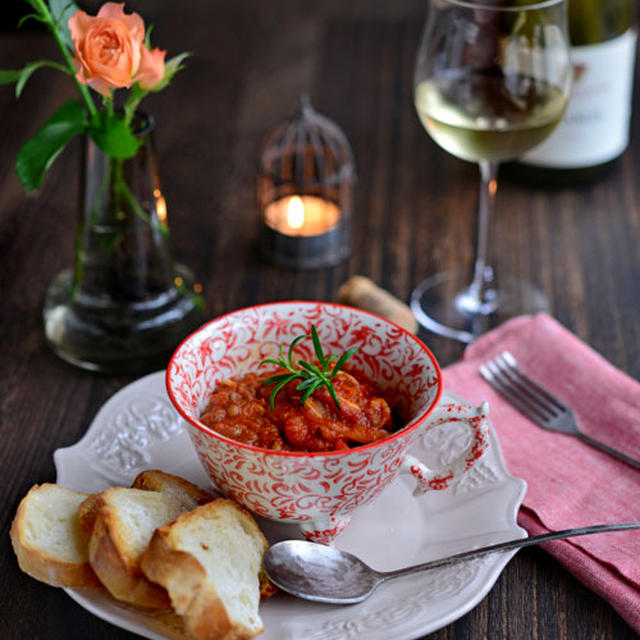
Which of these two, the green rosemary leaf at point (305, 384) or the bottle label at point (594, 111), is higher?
the green rosemary leaf at point (305, 384)

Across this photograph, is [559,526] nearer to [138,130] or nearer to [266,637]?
[266,637]

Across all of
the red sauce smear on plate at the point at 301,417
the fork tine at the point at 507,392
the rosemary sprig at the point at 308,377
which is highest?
the rosemary sprig at the point at 308,377

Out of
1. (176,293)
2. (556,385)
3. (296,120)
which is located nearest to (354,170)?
(296,120)

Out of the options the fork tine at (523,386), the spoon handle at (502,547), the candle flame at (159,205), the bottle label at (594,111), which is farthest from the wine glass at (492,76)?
the spoon handle at (502,547)

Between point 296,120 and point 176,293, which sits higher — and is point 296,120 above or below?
above

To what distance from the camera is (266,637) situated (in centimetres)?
102

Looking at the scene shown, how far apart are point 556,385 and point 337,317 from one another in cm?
43

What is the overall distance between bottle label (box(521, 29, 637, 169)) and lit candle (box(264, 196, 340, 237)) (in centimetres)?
43

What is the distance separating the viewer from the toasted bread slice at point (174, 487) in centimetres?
117

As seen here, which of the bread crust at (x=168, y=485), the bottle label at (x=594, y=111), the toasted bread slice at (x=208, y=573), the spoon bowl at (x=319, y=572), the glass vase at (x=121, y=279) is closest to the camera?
the toasted bread slice at (x=208, y=573)

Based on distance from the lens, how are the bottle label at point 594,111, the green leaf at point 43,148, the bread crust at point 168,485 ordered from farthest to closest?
the bottle label at point 594,111 < the green leaf at point 43,148 < the bread crust at point 168,485

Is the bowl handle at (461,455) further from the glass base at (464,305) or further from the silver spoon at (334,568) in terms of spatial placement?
the glass base at (464,305)

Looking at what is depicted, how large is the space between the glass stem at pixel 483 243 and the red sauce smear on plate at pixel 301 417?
1.99 feet

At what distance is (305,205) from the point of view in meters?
1.93
